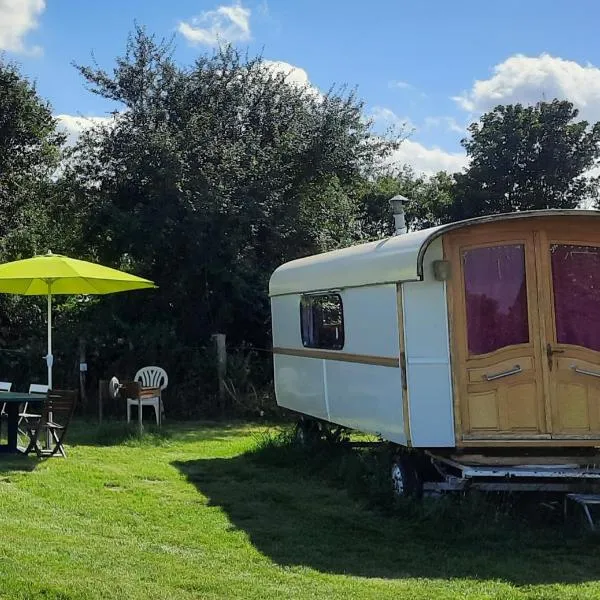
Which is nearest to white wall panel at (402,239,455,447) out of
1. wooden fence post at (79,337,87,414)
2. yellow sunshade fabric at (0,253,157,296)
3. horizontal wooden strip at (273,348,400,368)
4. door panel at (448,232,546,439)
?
door panel at (448,232,546,439)

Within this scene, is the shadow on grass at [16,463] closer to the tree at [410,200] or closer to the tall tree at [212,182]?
the tall tree at [212,182]

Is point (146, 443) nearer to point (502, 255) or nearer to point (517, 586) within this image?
point (502, 255)

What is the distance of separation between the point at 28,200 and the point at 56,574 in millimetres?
13680

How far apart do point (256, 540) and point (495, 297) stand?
283 cm

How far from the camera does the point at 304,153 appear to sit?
16656 mm

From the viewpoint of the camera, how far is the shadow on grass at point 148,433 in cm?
1091

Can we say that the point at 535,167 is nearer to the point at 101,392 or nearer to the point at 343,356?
the point at 101,392

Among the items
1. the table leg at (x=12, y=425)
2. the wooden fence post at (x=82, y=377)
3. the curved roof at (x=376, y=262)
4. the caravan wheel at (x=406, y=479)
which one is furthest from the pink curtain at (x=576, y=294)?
the wooden fence post at (x=82, y=377)

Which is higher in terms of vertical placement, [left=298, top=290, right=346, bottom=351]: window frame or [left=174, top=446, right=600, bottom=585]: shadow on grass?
[left=298, top=290, right=346, bottom=351]: window frame

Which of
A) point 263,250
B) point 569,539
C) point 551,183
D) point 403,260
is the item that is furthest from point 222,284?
point 551,183

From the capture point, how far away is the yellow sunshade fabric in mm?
9906

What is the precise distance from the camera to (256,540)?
19.9ft

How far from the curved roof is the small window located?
6.1 inches

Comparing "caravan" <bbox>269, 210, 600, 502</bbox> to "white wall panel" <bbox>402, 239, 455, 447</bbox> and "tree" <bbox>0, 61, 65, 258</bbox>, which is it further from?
"tree" <bbox>0, 61, 65, 258</bbox>
